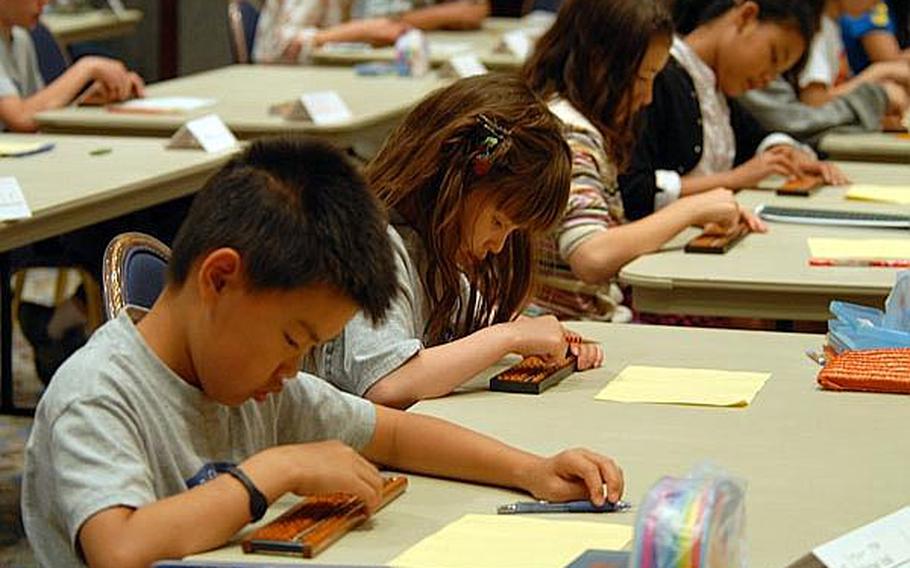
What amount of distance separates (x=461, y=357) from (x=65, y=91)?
9.19 feet

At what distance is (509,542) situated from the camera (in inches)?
69.5

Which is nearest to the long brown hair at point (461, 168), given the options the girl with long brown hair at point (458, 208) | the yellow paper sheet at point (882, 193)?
the girl with long brown hair at point (458, 208)

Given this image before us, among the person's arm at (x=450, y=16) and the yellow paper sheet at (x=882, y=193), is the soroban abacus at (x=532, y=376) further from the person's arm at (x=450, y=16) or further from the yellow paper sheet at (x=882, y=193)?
the person's arm at (x=450, y=16)

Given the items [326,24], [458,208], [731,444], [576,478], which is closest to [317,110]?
[326,24]

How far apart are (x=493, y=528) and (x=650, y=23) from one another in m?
1.81

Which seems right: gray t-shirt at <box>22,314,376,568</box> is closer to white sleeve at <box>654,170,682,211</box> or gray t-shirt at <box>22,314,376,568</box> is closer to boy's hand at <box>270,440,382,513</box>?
boy's hand at <box>270,440,382,513</box>

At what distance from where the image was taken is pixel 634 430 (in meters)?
2.20

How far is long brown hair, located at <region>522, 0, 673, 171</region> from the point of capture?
3.43 m

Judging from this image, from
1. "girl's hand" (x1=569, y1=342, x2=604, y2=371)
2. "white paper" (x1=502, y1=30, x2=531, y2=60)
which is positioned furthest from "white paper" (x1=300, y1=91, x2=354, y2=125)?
"girl's hand" (x1=569, y1=342, x2=604, y2=371)

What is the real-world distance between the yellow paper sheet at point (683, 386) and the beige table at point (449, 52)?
3556 mm

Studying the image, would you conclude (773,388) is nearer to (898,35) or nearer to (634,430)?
(634,430)

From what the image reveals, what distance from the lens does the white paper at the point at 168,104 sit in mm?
4898

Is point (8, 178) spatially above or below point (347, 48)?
above

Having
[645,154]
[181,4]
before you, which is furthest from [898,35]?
[645,154]
